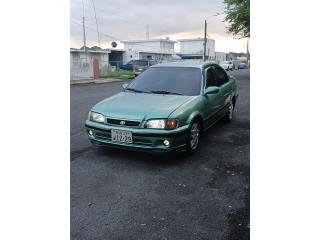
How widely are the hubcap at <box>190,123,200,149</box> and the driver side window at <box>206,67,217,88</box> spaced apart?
0.98 meters

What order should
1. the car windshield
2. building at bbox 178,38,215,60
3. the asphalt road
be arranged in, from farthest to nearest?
1. building at bbox 178,38,215,60
2. the car windshield
3. the asphalt road

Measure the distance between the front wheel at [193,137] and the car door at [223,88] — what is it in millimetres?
1442

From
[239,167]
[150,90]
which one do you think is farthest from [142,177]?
[150,90]

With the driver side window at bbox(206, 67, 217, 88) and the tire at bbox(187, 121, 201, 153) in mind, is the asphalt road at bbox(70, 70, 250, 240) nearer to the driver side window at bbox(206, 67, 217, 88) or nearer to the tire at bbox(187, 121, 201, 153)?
the tire at bbox(187, 121, 201, 153)

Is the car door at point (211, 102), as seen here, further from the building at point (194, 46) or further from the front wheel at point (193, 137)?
Result: the building at point (194, 46)

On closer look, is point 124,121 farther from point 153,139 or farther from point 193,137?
point 193,137

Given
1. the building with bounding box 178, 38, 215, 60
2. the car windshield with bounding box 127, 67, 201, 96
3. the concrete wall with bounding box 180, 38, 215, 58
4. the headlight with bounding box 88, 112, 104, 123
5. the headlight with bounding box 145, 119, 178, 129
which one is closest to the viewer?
the headlight with bounding box 145, 119, 178, 129

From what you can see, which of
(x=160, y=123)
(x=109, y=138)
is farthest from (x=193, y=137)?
(x=109, y=138)

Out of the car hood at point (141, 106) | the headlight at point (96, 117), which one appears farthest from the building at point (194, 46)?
the headlight at point (96, 117)

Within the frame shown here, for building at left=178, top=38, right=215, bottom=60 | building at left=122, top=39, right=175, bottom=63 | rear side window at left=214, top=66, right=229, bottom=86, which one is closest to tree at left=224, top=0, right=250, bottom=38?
rear side window at left=214, top=66, right=229, bottom=86

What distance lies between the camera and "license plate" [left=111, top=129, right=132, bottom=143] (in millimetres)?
4231

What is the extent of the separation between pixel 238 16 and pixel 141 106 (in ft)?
63.1

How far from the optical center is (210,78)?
566 cm
